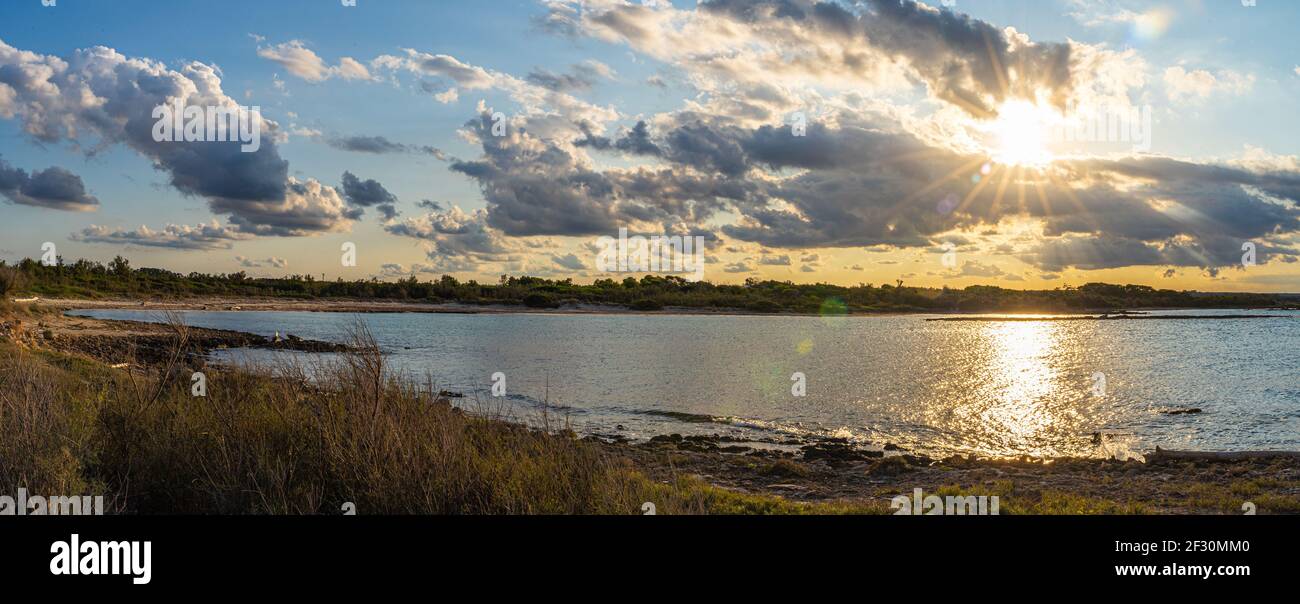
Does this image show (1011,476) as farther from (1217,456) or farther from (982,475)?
(1217,456)

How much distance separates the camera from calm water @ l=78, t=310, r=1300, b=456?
21969 mm

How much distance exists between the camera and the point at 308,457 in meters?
9.46

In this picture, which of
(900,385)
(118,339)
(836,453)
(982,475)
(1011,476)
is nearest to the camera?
(1011,476)

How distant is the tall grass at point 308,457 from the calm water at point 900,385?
1.56 metres

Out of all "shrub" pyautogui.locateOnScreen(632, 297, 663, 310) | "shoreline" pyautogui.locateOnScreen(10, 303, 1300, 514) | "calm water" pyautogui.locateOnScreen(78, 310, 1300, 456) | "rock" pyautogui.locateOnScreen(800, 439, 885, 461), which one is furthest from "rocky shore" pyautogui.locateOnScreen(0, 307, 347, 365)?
"shrub" pyautogui.locateOnScreen(632, 297, 663, 310)

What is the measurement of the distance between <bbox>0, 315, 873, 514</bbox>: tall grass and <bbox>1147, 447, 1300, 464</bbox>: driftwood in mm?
9658

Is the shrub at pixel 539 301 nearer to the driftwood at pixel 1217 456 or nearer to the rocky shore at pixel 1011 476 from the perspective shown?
the rocky shore at pixel 1011 476

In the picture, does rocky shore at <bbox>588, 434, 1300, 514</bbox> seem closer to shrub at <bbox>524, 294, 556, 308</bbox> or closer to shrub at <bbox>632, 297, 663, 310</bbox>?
shrub at <bbox>524, 294, 556, 308</bbox>

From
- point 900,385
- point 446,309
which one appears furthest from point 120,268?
point 900,385

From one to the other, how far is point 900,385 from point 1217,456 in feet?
56.4

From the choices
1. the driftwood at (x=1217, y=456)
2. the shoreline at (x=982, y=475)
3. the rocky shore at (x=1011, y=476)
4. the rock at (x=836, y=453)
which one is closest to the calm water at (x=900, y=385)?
the rock at (x=836, y=453)

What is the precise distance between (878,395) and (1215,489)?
17.5 m
